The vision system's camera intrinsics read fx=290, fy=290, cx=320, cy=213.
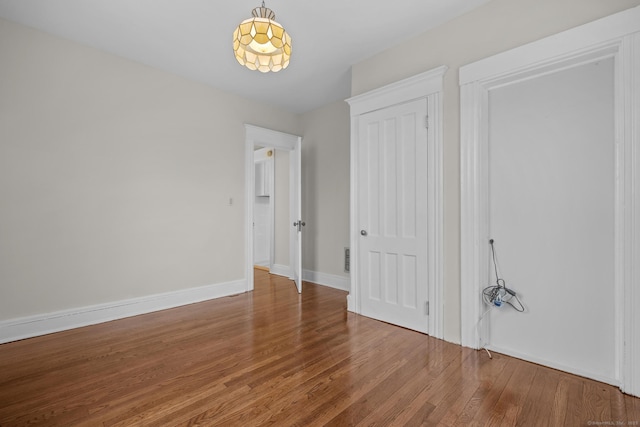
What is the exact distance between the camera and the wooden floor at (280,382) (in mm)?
1605

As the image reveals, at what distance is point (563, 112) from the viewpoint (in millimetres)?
2131

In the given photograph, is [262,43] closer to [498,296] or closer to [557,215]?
[557,215]

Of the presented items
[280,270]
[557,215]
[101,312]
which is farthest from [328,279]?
[557,215]

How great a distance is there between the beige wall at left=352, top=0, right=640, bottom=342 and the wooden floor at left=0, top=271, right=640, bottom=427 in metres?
0.63

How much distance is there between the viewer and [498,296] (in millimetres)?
2359

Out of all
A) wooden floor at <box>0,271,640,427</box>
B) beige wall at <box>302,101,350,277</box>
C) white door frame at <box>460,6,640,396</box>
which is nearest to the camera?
wooden floor at <box>0,271,640,427</box>

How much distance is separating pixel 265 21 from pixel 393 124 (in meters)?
1.63

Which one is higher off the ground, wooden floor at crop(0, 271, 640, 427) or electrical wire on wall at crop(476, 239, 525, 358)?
electrical wire on wall at crop(476, 239, 525, 358)

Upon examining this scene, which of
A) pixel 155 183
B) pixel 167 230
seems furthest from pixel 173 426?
pixel 155 183

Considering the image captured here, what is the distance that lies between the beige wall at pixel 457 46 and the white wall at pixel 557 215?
0.30 m

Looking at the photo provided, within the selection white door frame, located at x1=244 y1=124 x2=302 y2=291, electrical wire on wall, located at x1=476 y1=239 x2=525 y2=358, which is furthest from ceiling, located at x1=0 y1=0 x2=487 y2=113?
electrical wire on wall, located at x1=476 y1=239 x2=525 y2=358

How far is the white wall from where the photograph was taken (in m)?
1.98

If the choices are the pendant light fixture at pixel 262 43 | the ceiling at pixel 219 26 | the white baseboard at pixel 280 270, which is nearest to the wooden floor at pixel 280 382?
the pendant light fixture at pixel 262 43

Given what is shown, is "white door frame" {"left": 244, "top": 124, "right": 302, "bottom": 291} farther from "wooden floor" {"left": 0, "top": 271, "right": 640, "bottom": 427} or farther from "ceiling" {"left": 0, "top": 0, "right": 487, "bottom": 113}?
"wooden floor" {"left": 0, "top": 271, "right": 640, "bottom": 427}
